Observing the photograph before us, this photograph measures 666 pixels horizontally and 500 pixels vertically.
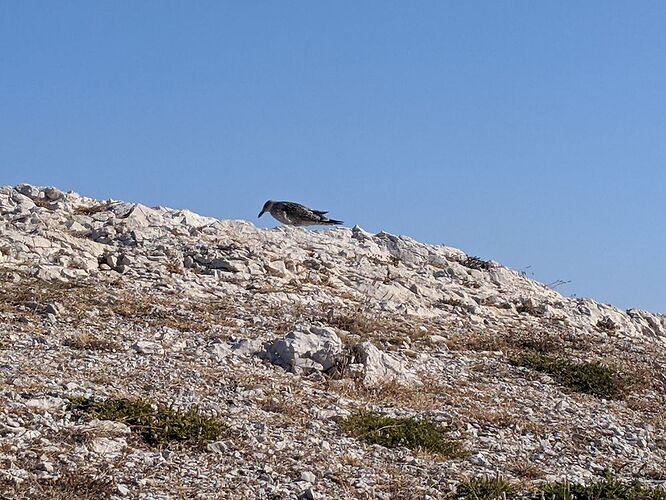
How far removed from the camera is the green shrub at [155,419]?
8.43 meters

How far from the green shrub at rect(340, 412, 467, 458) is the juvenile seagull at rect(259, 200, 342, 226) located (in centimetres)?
1295

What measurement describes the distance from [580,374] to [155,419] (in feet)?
27.1

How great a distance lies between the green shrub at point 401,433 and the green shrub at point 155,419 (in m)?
1.65

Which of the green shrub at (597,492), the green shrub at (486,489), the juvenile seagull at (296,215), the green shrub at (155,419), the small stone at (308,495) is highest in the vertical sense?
the juvenile seagull at (296,215)

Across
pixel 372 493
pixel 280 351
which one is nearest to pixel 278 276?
pixel 280 351

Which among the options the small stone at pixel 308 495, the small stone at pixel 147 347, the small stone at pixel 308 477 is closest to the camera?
the small stone at pixel 308 495

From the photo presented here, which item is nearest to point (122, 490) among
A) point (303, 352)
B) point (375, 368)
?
point (303, 352)

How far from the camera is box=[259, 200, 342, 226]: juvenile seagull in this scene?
22.7 m

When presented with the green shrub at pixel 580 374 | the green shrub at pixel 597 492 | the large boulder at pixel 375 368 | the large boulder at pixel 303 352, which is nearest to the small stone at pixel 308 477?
the green shrub at pixel 597 492

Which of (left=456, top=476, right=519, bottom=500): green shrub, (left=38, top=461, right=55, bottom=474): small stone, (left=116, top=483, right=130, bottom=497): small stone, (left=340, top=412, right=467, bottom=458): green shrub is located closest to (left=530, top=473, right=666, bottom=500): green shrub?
(left=456, top=476, right=519, bottom=500): green shrub

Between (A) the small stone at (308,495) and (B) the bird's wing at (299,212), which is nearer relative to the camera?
(A) the small stone at (308,495)

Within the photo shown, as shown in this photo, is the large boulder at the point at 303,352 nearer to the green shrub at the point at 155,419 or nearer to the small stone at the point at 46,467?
the green shrub at the point at 155,419

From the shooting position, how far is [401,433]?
9.57m

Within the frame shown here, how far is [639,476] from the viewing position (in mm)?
9609
